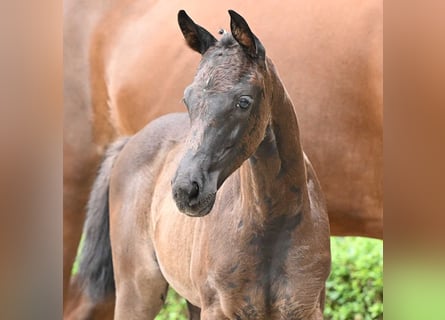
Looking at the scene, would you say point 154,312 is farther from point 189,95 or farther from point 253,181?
point 189,95

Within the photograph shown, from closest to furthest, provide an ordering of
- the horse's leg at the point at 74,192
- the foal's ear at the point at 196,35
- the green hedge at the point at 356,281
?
the foal's ear at the point at 196,35
the green hedge at the point at 356,281
the horse's leg at the point at 74,192

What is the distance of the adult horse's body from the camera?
203 centimetres

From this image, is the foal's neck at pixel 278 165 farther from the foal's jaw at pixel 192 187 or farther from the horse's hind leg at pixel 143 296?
the horse's hind leg at pixel 143 296

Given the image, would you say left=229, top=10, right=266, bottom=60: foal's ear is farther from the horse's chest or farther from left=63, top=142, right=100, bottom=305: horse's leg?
left=63, top=142, right=100, bottom=305: horse's leg

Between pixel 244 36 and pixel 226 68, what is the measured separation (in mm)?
85

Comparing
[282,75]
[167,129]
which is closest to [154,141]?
[167,129]

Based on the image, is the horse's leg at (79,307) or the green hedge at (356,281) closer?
the green hedge at (356,281)

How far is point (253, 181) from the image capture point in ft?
5.57

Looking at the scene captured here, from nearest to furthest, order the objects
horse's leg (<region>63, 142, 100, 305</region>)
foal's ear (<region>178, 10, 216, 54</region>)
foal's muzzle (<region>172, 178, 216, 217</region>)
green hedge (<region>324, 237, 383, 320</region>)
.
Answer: foal's muzzle (<region>172, 178, 216, 217</region>), foal's ear (<region>178, 10, 216, 54</region>), green hedge (<region>324, 237, 383, 320</region>), horse's leg (<region>63, 142, 100, 305</region>)

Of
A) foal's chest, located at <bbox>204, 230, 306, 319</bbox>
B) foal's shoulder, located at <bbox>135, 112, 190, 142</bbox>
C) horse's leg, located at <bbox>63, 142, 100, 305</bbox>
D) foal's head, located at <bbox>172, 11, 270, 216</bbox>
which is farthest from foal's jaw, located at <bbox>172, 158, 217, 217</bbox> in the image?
horse's leg, located at <bbox>63, 142, 100, 305</bbox>

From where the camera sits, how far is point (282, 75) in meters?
2.04

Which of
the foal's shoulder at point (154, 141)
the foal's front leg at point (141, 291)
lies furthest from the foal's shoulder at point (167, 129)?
the foal's front leg at point (141, 291)

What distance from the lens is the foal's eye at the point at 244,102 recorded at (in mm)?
1548
